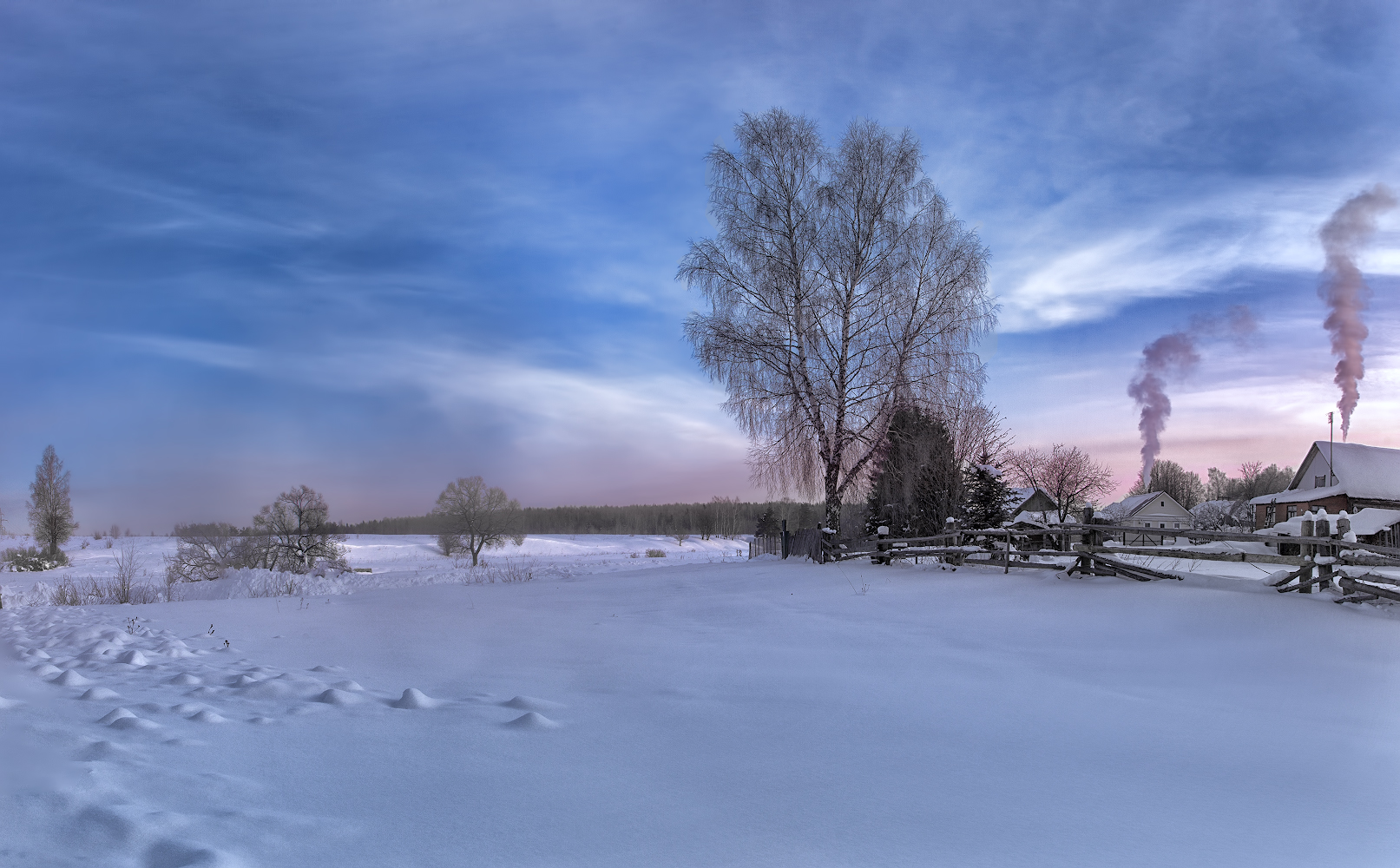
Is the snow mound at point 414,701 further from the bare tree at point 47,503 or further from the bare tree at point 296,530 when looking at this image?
the bare tree at point 47,503

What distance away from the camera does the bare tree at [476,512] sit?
127 feet

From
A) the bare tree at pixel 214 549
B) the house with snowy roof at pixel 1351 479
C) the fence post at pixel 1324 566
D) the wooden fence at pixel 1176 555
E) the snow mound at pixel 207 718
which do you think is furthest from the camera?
the house with snowy roof at pixel 1351 479

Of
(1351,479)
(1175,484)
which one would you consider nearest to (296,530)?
(1351,479)

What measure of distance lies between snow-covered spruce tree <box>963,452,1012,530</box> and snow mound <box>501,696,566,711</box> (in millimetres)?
21690

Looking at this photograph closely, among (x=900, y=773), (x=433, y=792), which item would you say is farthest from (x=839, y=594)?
(x=433, y=792)

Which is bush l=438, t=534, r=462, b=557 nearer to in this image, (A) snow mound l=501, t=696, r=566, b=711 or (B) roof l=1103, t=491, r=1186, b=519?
(A) snow mound l=501, t=696, r=566, b=711

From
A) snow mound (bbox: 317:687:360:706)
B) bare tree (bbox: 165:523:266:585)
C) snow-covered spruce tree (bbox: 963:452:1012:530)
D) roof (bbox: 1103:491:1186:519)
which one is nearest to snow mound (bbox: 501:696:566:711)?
snow mound (bbox: 317:687:360:706)

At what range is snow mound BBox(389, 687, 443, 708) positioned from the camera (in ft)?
14.8

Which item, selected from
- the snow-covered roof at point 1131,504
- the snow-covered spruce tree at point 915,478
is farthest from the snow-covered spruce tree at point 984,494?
the snow-covered roof at point 1131,504

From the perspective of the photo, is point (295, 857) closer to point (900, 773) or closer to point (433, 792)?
point (433, 792)

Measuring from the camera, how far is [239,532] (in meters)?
25.1

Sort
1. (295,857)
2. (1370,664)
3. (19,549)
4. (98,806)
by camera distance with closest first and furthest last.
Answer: (295,857)
(98,806)
(1370,664)
(19,549)

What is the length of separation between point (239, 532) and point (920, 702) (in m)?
26.5

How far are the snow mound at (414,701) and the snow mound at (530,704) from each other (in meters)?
0.42
